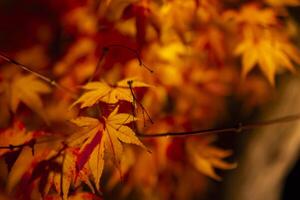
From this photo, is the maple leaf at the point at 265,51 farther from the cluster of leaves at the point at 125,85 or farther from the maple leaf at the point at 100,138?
the maple leaf at the point at 100,138

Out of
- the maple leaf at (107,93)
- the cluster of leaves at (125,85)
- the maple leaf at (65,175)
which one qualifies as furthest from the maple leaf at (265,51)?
the maple leaf at (65,175)

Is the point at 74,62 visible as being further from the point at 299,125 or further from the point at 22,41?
the point at 299,125

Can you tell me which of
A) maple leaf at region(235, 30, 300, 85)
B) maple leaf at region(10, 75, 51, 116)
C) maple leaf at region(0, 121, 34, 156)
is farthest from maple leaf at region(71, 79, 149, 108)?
maple leaf at region(235, 30, 300, 85)

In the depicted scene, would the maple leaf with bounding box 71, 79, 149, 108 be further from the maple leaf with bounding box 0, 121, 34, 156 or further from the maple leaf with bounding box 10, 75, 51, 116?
the maple leaf with bounding box 10, 75, 51, 116

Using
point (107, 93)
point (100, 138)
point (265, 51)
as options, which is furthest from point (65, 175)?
point (265, 51)

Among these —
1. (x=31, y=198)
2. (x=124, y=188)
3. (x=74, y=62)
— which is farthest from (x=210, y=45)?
(x=31, y=198)

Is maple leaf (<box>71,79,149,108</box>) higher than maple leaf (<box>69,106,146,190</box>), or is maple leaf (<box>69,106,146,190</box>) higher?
maple leaf (<box>71,79,149,108</box>)

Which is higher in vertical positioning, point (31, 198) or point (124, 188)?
point (31, 198)
